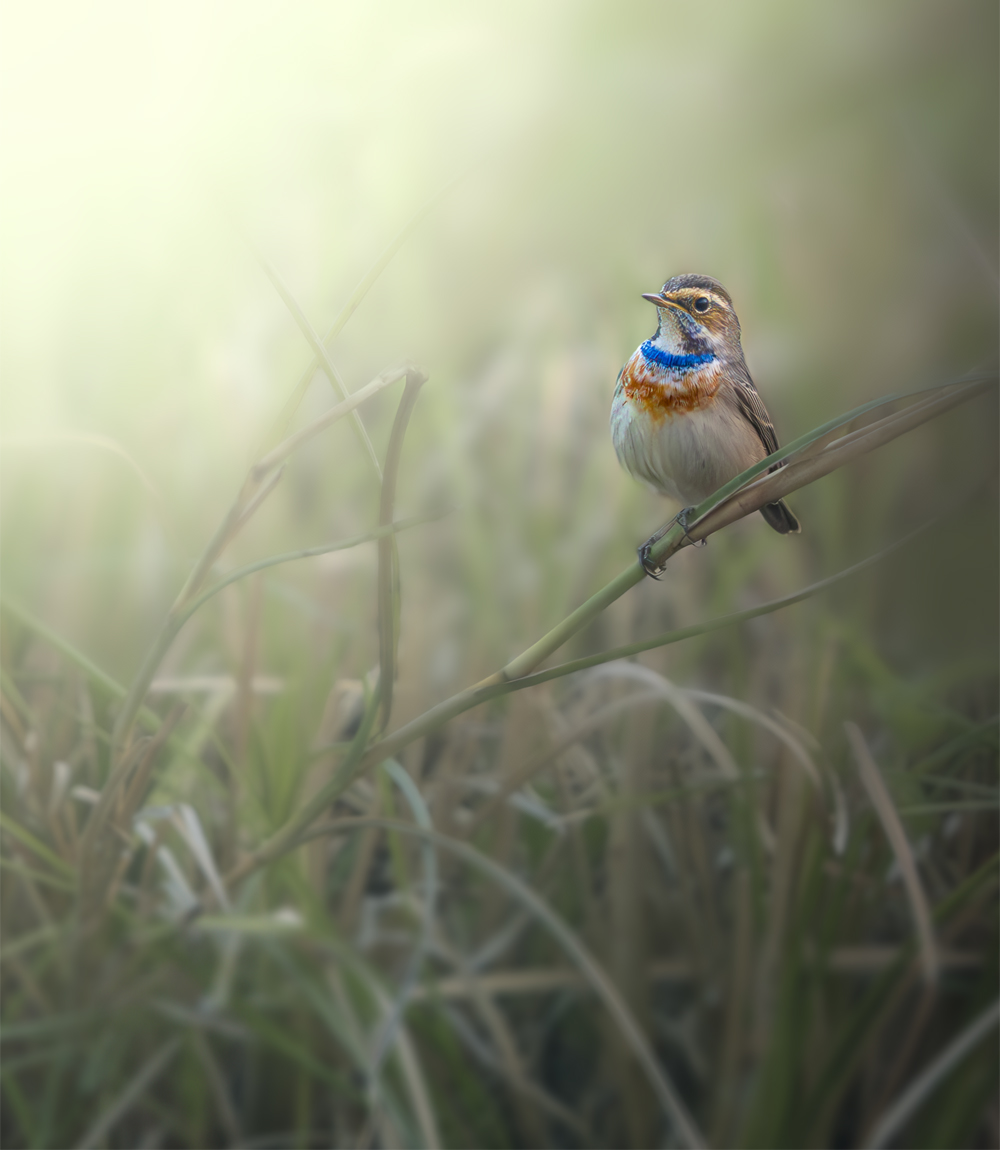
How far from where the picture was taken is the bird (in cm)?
30

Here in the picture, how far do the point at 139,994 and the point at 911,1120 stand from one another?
1.24 feet

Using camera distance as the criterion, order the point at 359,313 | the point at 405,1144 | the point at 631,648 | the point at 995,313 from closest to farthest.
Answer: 1. the point at 631,648
2. the point at 405,1144
3. the point at 995,313
4. the point at 359,313

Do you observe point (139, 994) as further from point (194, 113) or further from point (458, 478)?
point (194, 113)

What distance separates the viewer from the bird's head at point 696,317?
0.93ft

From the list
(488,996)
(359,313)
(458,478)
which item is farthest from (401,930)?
(359,313)

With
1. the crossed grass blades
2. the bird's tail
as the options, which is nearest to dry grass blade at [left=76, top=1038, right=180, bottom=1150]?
the crossed grass blades

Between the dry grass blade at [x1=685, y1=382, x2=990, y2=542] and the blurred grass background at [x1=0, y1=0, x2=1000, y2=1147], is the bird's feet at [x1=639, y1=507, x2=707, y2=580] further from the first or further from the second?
the blurred grass background at [x1=0, y1=0, x2=1000, y2=1147]

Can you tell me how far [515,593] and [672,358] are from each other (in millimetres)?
302

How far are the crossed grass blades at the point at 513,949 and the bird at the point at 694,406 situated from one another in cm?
14

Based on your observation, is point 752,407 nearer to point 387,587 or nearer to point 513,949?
point 387,587

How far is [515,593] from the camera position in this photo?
1.94 feet

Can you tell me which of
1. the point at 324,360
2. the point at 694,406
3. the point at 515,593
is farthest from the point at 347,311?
the point at 515,593

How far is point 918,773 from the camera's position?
455 millimetres

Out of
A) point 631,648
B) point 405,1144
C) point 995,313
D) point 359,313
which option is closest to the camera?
point 631,648
